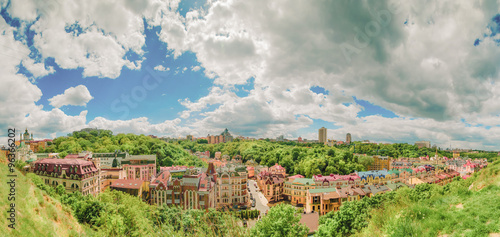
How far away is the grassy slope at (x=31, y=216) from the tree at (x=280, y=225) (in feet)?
29.0

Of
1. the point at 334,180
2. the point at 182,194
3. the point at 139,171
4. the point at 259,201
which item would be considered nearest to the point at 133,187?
the point at 182,194

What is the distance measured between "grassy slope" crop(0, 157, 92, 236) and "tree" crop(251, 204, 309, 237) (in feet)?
29.0

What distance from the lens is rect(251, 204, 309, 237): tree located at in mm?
13158

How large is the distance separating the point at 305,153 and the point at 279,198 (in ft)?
89.6

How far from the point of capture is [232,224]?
4.32 metres

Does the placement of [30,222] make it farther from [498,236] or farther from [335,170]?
[335,170]

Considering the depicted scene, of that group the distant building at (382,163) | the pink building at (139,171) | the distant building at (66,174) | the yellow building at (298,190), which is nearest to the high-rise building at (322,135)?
the distant building at (382,163)

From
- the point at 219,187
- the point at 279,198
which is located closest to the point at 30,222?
the point at 219,187

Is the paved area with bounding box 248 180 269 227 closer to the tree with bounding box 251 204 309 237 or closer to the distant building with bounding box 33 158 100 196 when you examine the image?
the tree with bounding box 251 204 309 237

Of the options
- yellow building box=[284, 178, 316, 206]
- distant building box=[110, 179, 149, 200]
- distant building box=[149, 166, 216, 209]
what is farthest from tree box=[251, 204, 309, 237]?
yellow building box=[284, 178, 316, 206]

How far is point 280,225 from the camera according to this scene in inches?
517

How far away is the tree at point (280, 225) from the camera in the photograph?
518 inches

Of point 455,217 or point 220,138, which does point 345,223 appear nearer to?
point 455,217

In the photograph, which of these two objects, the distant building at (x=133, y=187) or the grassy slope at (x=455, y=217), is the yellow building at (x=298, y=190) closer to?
the distant building at (x=133, y=187)
